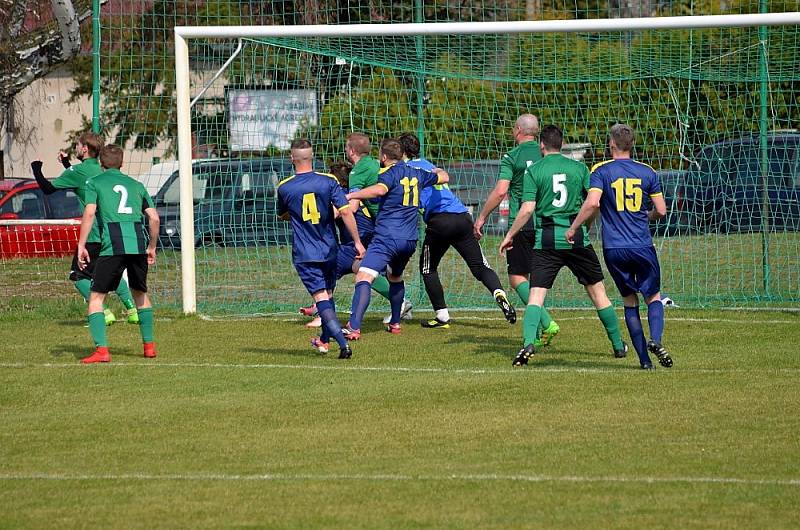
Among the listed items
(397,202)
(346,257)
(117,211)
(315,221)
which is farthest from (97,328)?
(346,257)

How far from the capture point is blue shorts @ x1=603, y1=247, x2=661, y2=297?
32.2ft

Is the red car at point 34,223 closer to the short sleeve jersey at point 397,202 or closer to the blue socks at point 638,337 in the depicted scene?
the short sleeve jersey at point 397,202

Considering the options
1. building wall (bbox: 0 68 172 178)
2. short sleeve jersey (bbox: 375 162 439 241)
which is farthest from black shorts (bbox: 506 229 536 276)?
building wall (bbox: 0 68 172 178)

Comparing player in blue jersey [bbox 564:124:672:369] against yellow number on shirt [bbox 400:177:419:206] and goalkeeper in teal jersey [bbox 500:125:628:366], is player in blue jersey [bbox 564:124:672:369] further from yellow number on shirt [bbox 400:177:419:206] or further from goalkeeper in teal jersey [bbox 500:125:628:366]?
yellow number on shirt [bbox 400:177:419:206]

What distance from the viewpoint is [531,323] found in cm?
1019

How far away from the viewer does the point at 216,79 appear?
15.6m

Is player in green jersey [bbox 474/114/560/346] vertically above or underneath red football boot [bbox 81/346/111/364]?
above

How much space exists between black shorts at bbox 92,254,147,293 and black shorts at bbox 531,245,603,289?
11.2 ft

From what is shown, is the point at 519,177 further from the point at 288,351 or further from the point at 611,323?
the point at 288,351

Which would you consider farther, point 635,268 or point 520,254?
point 520,254

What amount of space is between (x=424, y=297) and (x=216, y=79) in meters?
3.77

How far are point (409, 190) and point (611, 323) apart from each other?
234cm

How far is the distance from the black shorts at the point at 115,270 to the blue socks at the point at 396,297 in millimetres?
2908

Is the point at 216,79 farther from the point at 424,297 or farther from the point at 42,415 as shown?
the point at 42,415
